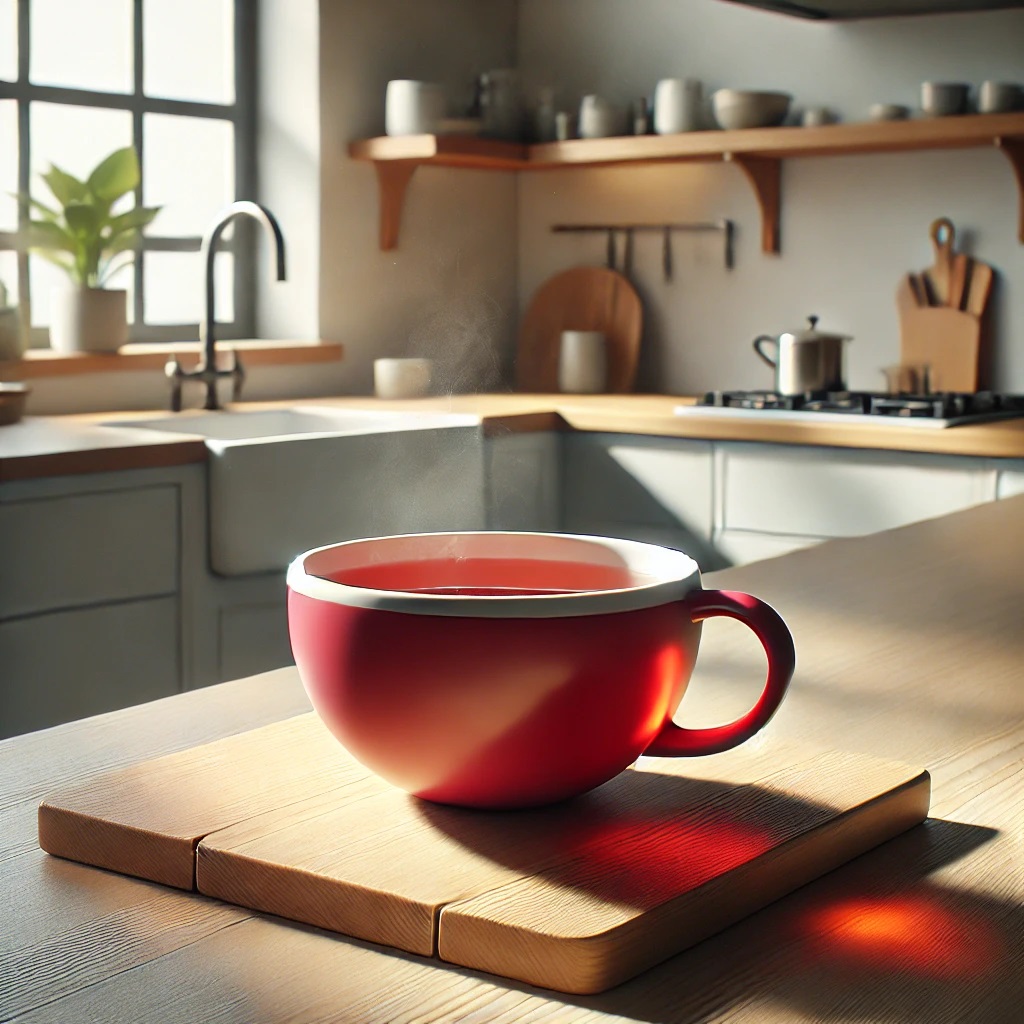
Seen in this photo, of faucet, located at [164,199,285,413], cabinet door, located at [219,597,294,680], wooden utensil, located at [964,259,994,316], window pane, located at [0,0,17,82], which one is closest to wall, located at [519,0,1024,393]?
wooden utensil, located at [964,259,994,316]

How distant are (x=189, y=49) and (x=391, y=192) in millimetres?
570

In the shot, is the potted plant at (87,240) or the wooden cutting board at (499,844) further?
the potted plant at (87,240)

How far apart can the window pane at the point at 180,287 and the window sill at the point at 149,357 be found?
75mm

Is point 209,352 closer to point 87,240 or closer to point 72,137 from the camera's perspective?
point 87,240

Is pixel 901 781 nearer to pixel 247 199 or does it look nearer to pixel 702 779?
pixel 702 779

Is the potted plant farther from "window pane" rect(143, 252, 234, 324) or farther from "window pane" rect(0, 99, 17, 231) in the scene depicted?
"window pane" rect(143, 252, 234, 324)

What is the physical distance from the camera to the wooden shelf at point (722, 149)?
3.06 m

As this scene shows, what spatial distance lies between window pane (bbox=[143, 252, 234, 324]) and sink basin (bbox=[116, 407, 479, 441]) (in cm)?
46

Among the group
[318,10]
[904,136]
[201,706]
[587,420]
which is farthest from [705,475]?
[201,706]

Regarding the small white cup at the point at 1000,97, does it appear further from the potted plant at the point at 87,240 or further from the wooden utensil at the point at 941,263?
the potted plant at the point at 87,240

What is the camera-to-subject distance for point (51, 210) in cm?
306

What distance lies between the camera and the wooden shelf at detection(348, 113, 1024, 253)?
3062 mm

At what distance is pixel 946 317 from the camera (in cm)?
329

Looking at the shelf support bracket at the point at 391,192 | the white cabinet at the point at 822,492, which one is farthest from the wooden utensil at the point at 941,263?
the shelf support bracket at the point at 391,192
